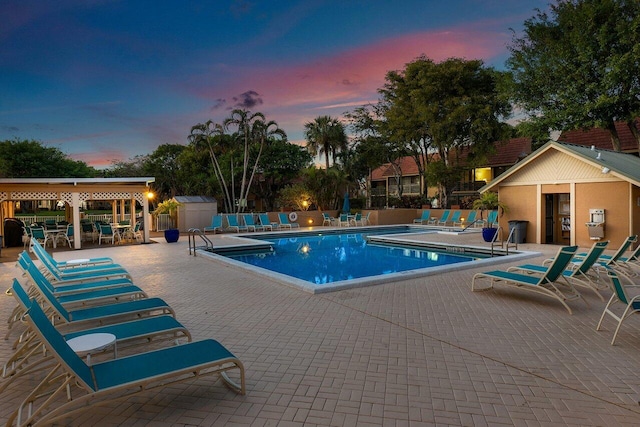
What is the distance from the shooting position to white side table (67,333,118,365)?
338 cm

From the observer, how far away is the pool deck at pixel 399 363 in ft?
9.82

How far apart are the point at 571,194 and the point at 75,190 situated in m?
18.8

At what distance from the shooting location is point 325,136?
97.7ft

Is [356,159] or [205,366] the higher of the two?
[356,159]

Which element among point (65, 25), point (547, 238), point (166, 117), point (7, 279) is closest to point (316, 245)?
point (547, 238)

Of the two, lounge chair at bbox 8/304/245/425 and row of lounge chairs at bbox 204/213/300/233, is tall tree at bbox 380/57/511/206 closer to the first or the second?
row of lounge chairs at bbox 204/213/300/233

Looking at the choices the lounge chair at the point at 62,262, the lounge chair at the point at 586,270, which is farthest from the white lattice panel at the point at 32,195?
the lounge chair at the point at 586,270

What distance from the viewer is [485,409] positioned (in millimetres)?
3045

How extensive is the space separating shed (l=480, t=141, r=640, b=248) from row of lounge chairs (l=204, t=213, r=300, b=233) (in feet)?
38.2

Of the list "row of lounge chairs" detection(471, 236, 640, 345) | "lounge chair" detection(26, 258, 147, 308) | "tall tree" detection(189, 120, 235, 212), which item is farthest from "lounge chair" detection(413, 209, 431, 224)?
"lounge chair" detection(26, 258, 147, 308)

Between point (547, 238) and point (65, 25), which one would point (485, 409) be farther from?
point (65, 25)

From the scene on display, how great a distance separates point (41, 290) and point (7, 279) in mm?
6035

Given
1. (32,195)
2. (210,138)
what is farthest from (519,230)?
(210,138)

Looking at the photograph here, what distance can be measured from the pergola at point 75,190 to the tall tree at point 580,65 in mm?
22518
